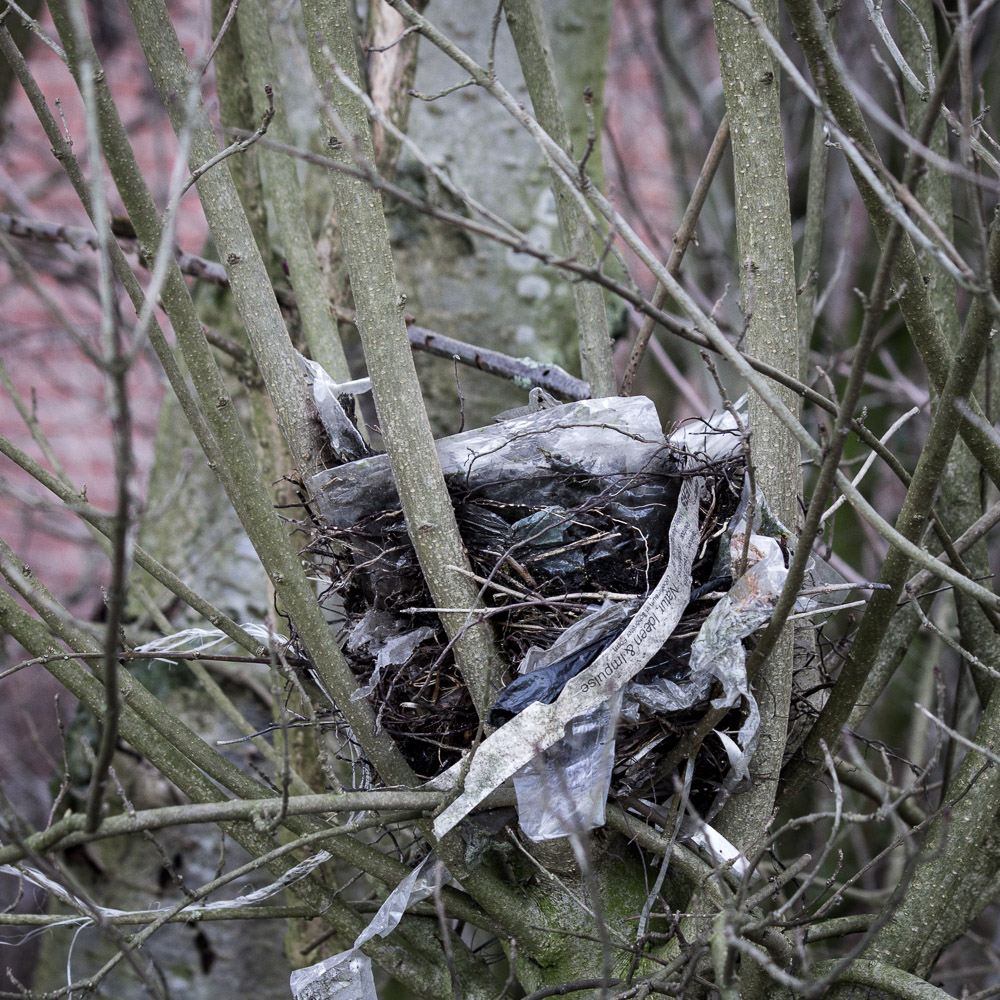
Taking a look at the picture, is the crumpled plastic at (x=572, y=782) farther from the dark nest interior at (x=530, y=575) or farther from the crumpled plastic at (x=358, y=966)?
the crumpled plastic at (x=358, y=966)

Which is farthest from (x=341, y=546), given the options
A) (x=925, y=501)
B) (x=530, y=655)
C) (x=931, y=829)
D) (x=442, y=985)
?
(x=931, y=829)

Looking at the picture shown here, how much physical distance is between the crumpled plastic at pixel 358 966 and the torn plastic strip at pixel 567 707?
193mm

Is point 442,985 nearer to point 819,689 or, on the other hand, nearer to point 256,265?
point 819,689

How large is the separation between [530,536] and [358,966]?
0.61 meters

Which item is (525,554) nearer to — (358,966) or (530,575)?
(530,575)

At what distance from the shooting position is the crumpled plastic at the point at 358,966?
4.01ft

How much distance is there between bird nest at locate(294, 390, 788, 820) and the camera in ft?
4.08

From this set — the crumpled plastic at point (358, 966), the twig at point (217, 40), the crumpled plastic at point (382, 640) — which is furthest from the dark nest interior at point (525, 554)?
the twig at point (217, 40)

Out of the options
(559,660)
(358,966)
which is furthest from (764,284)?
(358,966)

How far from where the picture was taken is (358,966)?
1.26m

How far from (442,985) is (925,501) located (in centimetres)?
94

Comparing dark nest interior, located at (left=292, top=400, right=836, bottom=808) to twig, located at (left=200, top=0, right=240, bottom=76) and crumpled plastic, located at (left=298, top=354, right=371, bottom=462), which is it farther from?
twig, located at (left=200, top=0, right=240, bottom=76)

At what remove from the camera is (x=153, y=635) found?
2.45m

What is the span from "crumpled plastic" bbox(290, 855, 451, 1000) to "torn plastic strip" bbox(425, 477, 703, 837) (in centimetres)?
19
